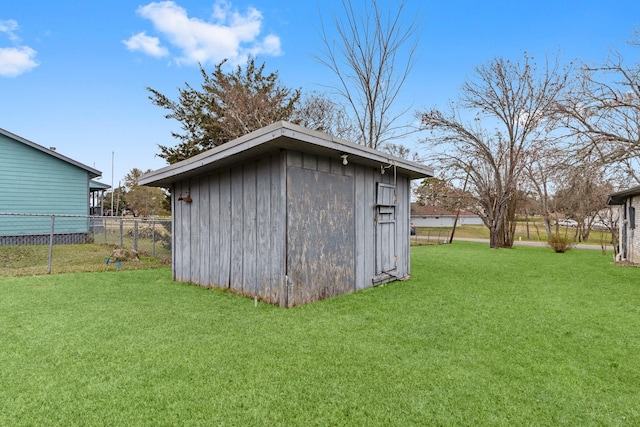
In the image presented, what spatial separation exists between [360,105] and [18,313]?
9.77 m

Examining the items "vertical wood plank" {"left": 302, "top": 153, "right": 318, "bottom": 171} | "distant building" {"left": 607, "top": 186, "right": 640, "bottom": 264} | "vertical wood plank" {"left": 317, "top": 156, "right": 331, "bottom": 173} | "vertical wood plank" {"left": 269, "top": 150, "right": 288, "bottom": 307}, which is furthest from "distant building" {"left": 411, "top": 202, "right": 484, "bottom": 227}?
"vertical wood plank" {"left": 269, "top": 150, "right": 288, "bottom": 307}

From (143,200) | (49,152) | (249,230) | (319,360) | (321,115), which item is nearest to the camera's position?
(319,360)

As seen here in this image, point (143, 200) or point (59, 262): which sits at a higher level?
point (143, 200)

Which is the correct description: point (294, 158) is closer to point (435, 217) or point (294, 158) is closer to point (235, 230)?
point (235, 230)

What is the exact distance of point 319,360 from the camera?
2504mm

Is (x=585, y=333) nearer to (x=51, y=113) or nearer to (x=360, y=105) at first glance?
(x=360, y=105)

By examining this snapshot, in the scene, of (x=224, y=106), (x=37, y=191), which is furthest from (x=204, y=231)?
(x=224, y=106)

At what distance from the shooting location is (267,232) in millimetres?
4168

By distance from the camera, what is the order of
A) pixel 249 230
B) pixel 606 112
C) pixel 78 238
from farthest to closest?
1. pixel 78 238
2. pixel 606 112
3. pixel 249 230

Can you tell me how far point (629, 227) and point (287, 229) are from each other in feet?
34.0

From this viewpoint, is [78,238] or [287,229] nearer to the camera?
[287,229]

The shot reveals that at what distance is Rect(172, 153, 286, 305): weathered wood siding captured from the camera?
4.07m

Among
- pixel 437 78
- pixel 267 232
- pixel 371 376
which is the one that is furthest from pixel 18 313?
pixel 437 78

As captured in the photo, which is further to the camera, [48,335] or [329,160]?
[329,160]
